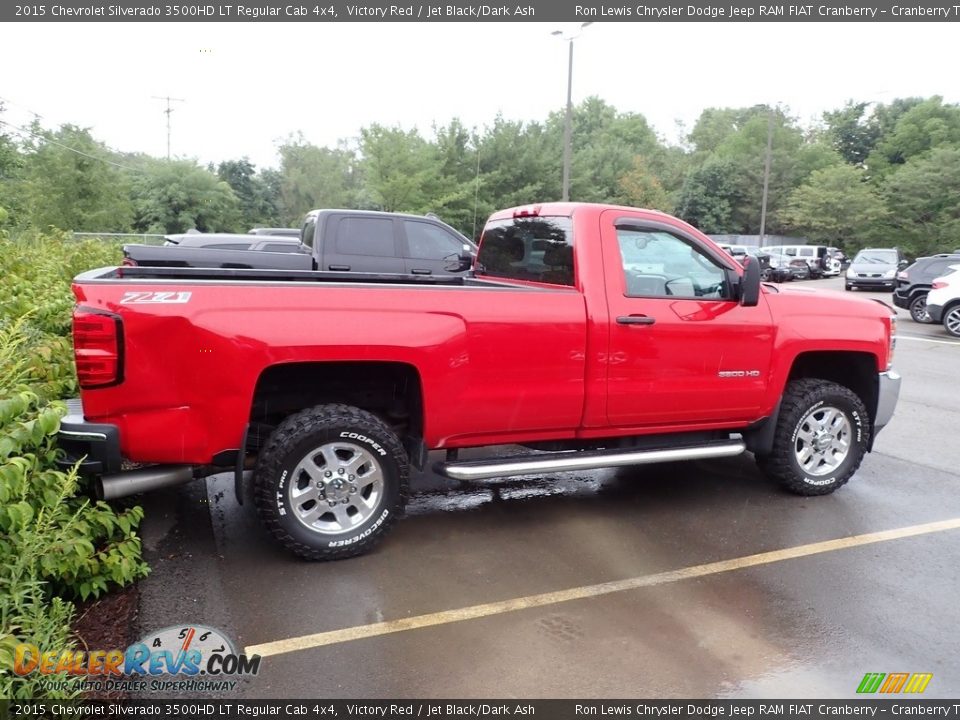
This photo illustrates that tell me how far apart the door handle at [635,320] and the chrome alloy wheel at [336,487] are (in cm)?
176

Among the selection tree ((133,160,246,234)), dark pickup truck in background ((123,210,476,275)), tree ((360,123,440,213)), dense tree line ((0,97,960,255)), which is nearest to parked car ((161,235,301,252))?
dark pickup truck in background ((123,210,476,275))

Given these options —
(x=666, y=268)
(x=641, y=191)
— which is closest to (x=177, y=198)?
(x=641, y=191)

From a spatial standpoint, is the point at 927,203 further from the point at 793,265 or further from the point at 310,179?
the point at 310,179

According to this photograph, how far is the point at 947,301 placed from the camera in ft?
50.4

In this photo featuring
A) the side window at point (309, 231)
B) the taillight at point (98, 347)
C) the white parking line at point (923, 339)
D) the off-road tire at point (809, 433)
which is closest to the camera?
the taillight at point (98, 347)

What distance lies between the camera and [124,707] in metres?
2.84

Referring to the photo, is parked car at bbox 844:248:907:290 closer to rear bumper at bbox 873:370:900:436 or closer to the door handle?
rear bumper at bbox 873:370:900:436

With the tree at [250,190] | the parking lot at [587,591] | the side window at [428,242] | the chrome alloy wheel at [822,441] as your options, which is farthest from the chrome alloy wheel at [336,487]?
the tree at [250,190]

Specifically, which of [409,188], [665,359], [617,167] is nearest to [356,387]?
[665,359]

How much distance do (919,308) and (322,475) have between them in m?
17.5

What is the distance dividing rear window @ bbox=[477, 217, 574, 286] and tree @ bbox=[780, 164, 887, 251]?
176 ft

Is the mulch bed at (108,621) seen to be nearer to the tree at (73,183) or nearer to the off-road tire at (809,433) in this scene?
the off-road tire at (809,433)

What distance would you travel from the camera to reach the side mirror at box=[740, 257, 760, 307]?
192 inches

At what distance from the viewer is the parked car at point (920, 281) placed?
17.2 m
